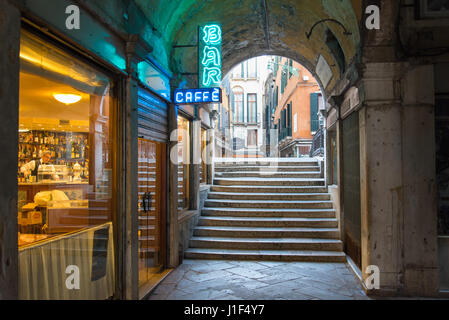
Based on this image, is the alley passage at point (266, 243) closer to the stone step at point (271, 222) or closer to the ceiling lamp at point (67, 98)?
the stone step at point (271, 222)

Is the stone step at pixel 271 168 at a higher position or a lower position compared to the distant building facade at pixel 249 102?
lower

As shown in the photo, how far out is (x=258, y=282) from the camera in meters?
5.69

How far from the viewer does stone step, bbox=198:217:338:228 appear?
809cm

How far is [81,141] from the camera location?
163 inches

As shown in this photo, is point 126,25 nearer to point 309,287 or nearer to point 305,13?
point 305,13

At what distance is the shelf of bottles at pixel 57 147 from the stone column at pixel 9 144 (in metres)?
0.74

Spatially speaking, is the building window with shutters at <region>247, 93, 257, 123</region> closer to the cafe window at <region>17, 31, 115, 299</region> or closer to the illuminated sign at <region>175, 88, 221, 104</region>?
the illuminated sign at <region>175, 88, 221, 104</region>

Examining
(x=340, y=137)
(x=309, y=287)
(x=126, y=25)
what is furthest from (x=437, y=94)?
(x=126, y=25)

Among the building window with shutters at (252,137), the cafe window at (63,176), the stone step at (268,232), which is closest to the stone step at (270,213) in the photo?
the stone step at (268,232)

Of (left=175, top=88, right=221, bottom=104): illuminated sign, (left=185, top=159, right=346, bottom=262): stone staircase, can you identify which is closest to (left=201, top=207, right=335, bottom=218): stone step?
(left=185, top=159, right=346, bottom=262): stone staircase

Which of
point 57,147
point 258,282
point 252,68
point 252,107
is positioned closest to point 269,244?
point 258,282

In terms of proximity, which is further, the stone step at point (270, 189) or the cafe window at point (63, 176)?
the stone step at point (270, 189)

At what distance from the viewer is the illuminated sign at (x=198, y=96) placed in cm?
609

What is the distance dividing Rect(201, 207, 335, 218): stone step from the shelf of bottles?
16.4 ft
